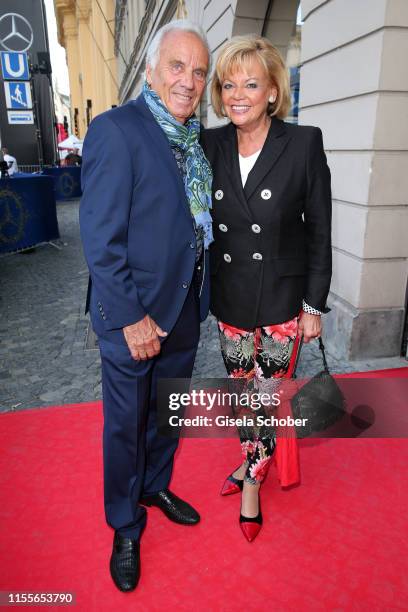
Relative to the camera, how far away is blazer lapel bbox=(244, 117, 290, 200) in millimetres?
1945

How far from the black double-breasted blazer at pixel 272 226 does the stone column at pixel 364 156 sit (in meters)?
2.11

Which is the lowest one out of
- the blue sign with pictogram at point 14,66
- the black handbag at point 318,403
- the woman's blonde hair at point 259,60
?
the black handbag at point 318,403

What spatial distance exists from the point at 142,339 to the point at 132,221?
1.51 feet

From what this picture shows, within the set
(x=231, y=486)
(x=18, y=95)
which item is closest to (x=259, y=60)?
(x=231, y=486)

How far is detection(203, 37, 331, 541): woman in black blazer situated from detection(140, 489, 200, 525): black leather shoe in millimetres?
293

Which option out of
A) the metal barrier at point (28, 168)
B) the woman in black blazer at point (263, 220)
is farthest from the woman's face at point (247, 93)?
the metal barrier at point (28, 168)

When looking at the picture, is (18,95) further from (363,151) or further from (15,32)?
(363,151)

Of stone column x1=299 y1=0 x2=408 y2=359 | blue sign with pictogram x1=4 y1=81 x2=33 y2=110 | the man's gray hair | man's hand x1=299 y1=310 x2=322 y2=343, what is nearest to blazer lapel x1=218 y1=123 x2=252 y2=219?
the man's gray hair

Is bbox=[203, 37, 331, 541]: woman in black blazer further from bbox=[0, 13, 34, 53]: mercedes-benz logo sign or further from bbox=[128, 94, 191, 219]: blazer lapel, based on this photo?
bbox=[0, 13, 34, 53]: mercedes-benz logo sign

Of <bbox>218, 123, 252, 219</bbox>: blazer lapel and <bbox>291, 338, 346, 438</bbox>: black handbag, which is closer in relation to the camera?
<bbox>218, 123, 252, 219</bbox>: blazer lapel

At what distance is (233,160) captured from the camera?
2.01 metres

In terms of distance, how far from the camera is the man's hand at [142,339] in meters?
1.82

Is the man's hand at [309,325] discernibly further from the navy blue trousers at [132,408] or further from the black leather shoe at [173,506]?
the black leather shoe at [173,506]

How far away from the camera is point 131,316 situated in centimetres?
177
